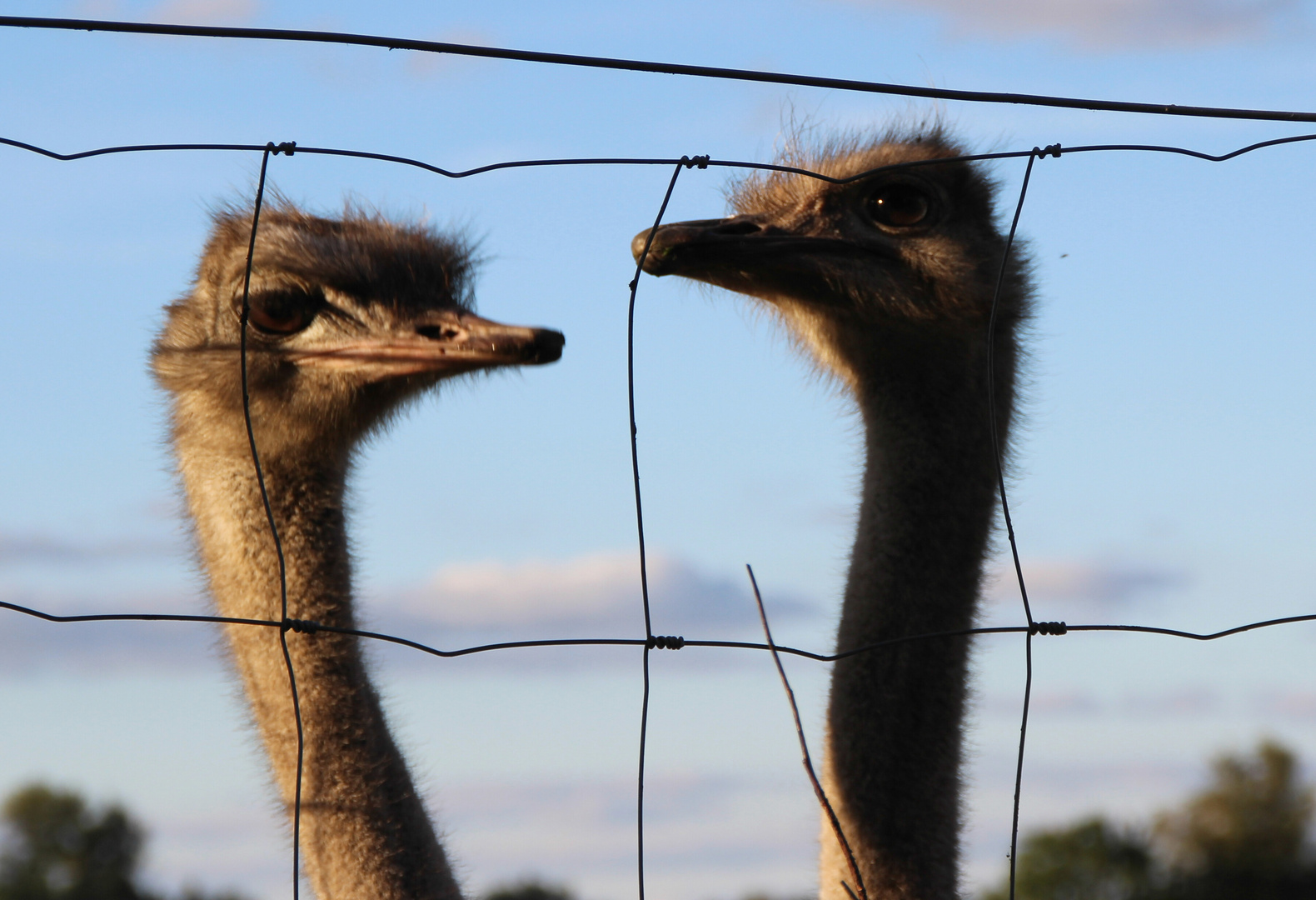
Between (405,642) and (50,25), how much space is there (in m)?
1.15

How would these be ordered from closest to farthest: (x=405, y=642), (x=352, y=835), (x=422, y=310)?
1. (x=405, y=642)
2. (x=352, y=835)
3. (x=422, y=310)

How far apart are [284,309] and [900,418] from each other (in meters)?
1.45

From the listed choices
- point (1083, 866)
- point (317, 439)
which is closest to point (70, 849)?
point (1083, 866)

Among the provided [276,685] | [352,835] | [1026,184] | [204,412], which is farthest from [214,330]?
[1026,184]

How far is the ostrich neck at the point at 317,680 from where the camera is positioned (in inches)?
144

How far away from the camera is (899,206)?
434 centimetres

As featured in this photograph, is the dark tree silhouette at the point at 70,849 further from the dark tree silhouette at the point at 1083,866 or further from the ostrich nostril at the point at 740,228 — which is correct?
the ostrich nostril at the point at 740,228

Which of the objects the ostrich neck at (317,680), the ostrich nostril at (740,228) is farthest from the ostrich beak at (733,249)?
the ostrich neck at (317,680)

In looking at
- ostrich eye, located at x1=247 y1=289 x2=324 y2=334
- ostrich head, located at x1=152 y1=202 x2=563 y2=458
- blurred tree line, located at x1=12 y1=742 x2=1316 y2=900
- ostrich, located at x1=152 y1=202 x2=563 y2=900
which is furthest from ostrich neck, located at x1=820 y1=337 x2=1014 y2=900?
blurred tree line, located at x1=12 y1=742 x2=1316 y2=900

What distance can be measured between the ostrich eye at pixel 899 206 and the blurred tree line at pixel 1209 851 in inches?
1750

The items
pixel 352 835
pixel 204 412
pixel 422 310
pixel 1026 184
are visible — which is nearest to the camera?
pixel 1026 184

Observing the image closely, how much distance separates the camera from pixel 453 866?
383cm

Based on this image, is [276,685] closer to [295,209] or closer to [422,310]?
[422,310]

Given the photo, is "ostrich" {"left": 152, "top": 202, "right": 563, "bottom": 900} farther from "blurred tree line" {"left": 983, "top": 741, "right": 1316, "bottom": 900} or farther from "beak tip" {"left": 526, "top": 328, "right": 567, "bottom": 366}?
"blurred tree line" {"left": 983, "top": 741, "right": 1316, "bottom": 900}
